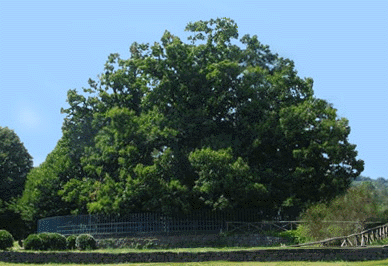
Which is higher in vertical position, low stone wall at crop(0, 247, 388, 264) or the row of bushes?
the row of bushes

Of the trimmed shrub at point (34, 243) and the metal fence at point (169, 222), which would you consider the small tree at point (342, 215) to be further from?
the trimmed shrub at point (34, 243)

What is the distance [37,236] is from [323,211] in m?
14.3

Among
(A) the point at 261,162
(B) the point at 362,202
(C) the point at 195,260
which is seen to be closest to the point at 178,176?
(A) the point at 261,162

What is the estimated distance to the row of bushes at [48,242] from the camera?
3041cm

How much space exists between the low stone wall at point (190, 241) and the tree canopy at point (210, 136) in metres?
1.77

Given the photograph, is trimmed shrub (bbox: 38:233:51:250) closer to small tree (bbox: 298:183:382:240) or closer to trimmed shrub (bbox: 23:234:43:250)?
trimmed shrub (bbox: 23:234:43:250)

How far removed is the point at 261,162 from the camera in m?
39.5

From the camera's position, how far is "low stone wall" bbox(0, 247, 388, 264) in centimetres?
2319

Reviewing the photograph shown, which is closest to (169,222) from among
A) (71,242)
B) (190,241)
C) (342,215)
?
(190,241)

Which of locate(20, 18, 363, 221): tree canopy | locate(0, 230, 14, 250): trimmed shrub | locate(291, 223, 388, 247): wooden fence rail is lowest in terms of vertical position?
locate(291, 223, 388, 247): wooden fence rail

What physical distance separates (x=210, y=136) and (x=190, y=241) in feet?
21.8

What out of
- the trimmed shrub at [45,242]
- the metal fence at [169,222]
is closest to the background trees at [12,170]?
the metal fence at [169,222]

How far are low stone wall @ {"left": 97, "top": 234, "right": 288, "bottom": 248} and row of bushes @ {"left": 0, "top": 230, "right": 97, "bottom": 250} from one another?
3669mm

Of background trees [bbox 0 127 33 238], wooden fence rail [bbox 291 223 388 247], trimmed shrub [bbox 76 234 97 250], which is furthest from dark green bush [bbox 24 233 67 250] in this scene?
background trees [bbox 0 127 33 238]
